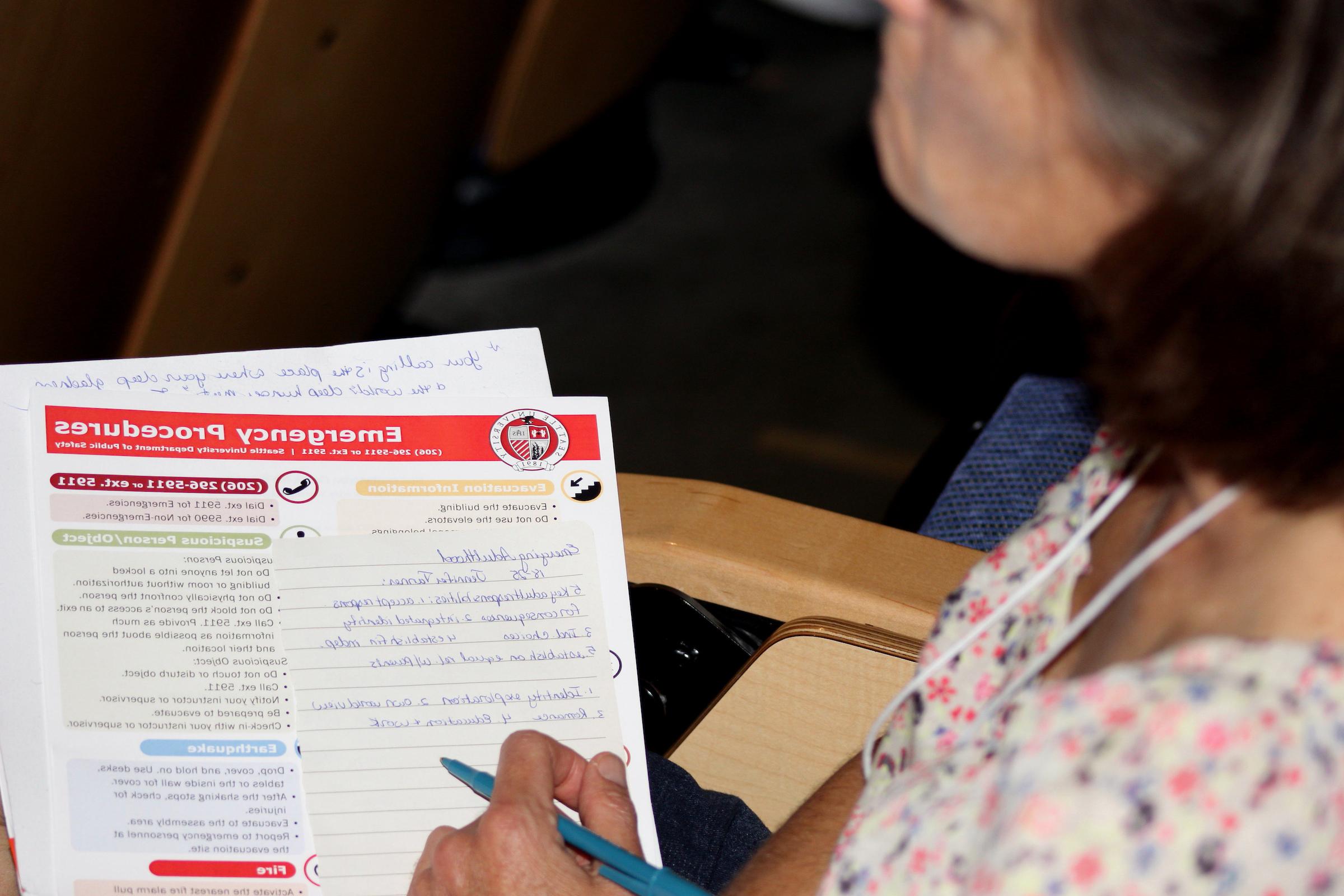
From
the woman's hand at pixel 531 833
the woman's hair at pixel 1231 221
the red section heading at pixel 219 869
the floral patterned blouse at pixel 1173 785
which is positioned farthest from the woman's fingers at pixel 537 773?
the woman's hair at pixel 1231 221

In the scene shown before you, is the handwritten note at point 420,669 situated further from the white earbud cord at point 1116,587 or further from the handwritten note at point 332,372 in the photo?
the white earbud cord at point 1116,587

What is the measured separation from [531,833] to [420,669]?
11cm

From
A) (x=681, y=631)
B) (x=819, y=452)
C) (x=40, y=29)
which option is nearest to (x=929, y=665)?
(x=681, y=631)

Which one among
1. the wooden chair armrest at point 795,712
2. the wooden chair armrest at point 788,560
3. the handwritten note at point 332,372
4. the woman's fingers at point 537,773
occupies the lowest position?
the wooden chair armrest at point 795,712

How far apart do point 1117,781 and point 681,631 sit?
40cm

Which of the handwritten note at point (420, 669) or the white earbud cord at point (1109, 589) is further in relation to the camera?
the handwritten note at point (420, 669)

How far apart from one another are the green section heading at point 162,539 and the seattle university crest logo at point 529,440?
0.14 m

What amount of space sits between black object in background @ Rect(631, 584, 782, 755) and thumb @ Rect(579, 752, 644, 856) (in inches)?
4.6

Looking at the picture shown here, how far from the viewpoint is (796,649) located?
0.73m

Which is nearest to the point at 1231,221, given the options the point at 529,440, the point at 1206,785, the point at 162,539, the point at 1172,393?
the point at 1172,393

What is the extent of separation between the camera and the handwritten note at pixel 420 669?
A: 0.66 meters

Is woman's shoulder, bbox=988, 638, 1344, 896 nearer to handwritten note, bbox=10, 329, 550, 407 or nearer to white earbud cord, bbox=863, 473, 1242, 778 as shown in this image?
white earbud cord, bbox=863, 473, 1242, 778

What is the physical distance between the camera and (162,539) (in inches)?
25.7

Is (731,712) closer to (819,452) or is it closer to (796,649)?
(796,649)
